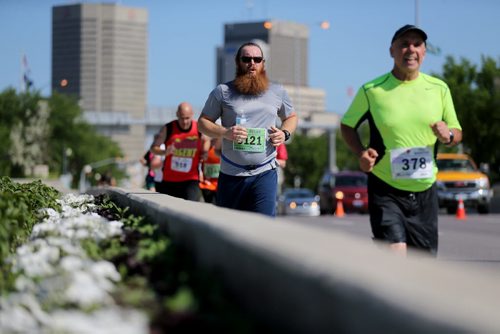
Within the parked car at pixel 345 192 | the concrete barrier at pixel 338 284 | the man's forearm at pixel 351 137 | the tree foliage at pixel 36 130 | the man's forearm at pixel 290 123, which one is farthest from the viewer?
the tree foliage at pixel 36 130

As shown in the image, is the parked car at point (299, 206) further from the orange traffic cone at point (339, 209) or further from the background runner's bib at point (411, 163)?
the background runner's bib at point (411, 163)

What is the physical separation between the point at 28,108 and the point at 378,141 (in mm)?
89937

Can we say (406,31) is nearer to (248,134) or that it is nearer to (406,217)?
(406,217)

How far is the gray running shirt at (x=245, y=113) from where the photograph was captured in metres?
9.38

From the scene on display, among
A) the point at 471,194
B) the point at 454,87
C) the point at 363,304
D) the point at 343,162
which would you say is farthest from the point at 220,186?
the point at 343,162

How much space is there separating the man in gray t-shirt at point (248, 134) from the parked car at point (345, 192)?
32470mm

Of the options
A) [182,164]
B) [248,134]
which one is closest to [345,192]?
[182,164]

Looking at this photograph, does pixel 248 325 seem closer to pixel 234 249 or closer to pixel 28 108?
pixel 234 249

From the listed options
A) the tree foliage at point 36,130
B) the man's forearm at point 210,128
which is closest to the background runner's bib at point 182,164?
the man's forearm at point 210,128

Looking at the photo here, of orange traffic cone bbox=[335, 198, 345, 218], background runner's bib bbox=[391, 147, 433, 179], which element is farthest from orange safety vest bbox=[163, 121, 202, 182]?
orange traffic cone bbox=[335, 198, 345, 218]

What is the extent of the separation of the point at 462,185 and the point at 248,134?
28.6 m

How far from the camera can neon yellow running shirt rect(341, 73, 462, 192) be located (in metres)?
7.74

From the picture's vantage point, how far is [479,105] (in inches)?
2450

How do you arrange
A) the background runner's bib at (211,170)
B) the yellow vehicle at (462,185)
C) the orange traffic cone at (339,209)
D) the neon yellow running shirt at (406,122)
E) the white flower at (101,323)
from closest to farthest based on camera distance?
the white flower at (101,323) → the neon yellow running shirt at (406,122) → the background runner's bib at (211,170) → the yellow vehicle at (462,185) → the orange traffic cone at (339,209)
